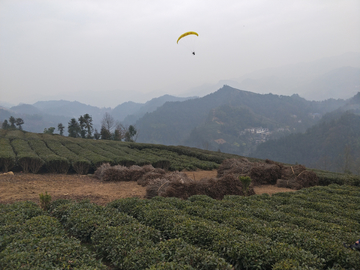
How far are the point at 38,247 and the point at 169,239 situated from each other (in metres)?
2.43

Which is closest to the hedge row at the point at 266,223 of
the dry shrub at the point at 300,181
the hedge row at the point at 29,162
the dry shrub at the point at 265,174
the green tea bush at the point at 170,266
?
the green tea bush at the point at 170,266

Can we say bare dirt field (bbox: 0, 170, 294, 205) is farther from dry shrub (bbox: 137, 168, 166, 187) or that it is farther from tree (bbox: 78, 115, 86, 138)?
tree (bbox: 78, 115, 86, 138)

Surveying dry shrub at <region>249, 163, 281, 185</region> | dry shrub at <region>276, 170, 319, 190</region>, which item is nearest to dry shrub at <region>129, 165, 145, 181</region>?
dry shrub at <region>249, 163, 281, 185</region>

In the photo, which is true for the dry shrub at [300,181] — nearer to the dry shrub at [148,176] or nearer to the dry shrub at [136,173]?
the dry shrub at [148,176]

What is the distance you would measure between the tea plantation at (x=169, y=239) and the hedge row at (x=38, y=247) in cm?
1

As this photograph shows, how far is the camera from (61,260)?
3707 millimetres

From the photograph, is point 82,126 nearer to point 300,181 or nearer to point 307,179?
point 300,181

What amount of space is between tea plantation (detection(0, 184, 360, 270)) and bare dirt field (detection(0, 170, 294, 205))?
9.21ft

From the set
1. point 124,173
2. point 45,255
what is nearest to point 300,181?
point 124,173

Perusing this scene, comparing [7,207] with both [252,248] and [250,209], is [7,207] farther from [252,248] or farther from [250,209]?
[250,209]

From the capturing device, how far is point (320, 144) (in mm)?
107438

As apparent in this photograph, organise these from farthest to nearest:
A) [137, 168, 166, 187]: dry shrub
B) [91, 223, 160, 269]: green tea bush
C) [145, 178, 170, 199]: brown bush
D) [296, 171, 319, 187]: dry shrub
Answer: [296, 171, 319, 187]: dry shrub → [137, 168, 166, 187]: dry shrub → [145, 178, 170, 199]: brown bush → [91, 223, 160, 269]: green tea bush

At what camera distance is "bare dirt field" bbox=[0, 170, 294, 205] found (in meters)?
9.08

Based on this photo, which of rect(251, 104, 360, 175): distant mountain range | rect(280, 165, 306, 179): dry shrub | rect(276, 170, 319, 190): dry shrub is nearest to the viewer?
rect(276, 170, 319, 190): dry shrub
